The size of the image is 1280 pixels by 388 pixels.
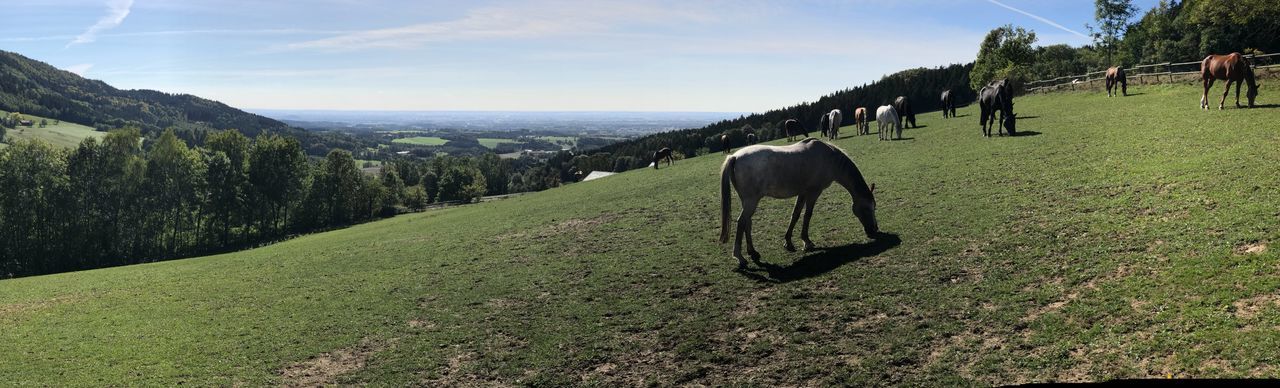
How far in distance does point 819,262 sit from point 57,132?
198710mm

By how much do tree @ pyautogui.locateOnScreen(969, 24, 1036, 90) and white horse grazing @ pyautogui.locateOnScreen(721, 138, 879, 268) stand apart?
61331mm

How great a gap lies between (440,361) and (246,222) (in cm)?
6299

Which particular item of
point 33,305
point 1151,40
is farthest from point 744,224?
point 1151,40

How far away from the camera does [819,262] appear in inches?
432

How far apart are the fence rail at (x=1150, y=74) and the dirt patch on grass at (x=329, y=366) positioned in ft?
125

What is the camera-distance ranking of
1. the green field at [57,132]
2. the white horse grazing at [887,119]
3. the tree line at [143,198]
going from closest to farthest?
the white horse grazing at [887,119] < the tree line at [143,198] < the green field at [57,132]

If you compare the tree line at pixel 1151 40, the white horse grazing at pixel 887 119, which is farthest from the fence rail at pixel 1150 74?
the white horse grazing at pixel 887 119

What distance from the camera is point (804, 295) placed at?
9336mm

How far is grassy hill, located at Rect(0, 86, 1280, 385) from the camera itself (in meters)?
6.70

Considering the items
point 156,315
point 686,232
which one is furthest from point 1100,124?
point 156,315

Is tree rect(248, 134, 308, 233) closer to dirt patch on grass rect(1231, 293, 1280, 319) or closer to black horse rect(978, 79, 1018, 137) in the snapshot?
black horse rect(978, 79, 1018, 137)

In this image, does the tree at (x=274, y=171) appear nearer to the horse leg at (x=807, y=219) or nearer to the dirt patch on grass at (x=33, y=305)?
the dirt patch on grass at (x=33, y=305)

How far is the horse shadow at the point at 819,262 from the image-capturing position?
10.4 metres

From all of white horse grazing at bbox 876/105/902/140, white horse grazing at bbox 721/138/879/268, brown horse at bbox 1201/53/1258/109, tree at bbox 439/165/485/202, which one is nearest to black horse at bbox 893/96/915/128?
white horse grazing at bbox 876/105/902/140
